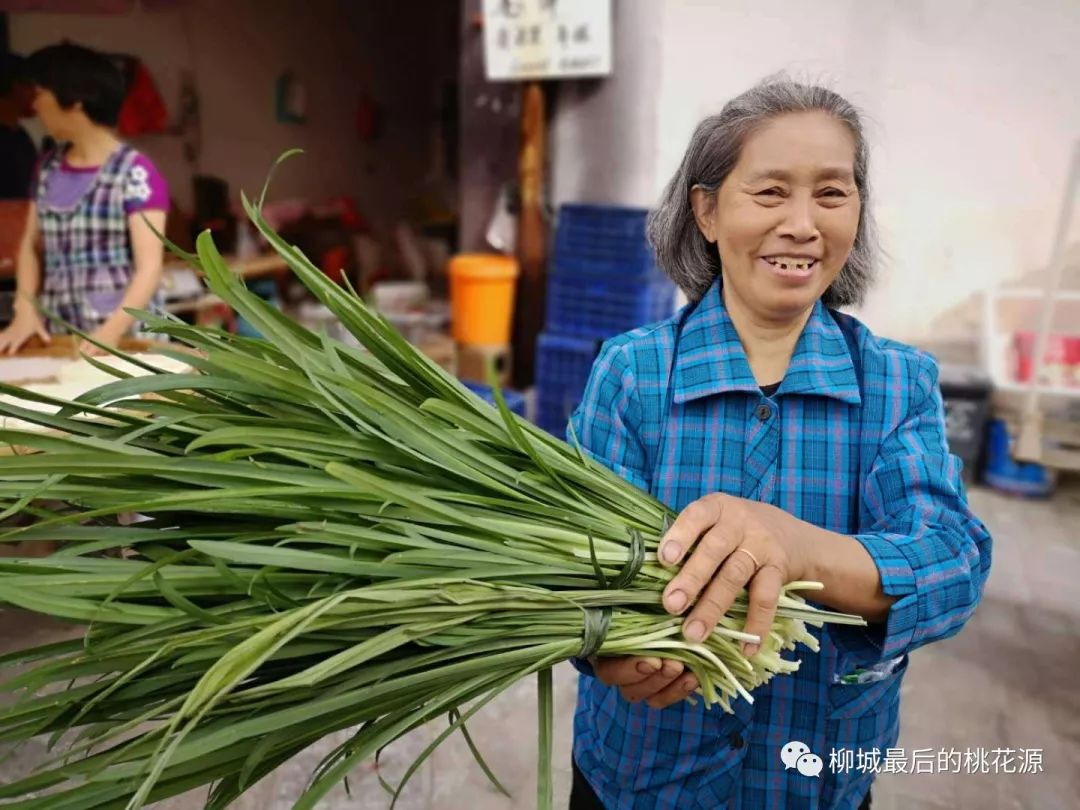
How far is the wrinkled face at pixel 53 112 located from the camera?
2398 mm

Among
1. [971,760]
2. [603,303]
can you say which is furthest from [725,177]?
[603,303]

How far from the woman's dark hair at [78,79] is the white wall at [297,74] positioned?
2.46 metres

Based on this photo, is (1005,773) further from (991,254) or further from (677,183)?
(991,254)

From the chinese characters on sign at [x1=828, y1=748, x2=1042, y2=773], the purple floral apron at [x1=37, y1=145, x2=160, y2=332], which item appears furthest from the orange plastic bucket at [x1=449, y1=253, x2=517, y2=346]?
the chinese characters on sign at [x1=828, y1=748, x2=1042, y2=773]

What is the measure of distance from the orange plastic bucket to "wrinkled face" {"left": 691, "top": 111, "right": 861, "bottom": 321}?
3.16m

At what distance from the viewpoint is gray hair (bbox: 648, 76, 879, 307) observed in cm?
97

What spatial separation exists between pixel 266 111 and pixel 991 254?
15.4ft

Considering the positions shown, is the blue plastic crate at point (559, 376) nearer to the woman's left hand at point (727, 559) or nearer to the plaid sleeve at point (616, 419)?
the plaid sleeve at point (616, 419)

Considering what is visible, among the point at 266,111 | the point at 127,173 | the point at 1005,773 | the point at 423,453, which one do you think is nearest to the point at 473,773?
the point at 1005,773

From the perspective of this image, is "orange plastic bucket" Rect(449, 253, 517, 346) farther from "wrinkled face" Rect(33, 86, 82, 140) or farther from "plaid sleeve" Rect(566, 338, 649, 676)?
"plaid sleeve" Rect(566, 338, 649, 676)

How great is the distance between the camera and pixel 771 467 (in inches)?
39.6

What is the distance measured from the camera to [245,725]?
29.5 inches

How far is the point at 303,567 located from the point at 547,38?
11.4 feet

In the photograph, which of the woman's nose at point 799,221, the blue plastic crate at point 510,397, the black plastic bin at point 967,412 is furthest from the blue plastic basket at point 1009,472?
the woman's nose at point 799,221
